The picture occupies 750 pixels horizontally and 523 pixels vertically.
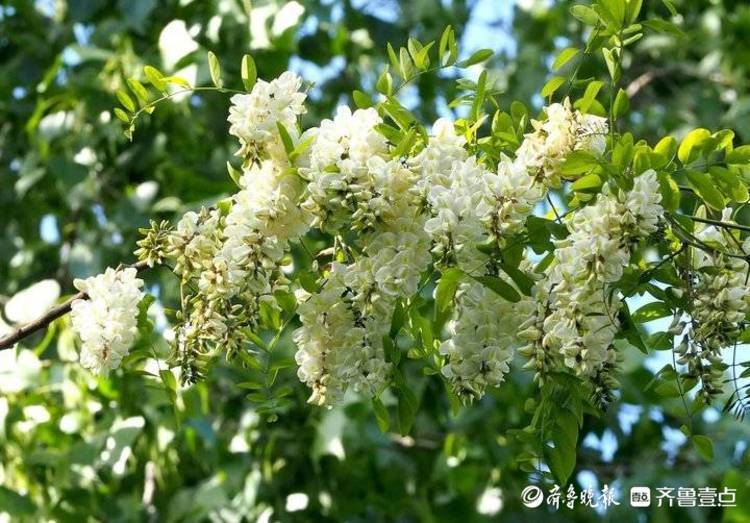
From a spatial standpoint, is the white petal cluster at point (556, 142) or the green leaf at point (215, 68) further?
the green leaf at point (215, 68)

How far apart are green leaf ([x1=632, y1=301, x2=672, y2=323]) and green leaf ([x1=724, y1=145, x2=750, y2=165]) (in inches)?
4.3

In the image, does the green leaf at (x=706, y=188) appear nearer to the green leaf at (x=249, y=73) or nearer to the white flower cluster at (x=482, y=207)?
the white flower cluster at (x=482, y=207)

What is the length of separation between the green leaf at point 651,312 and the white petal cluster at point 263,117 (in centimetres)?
27

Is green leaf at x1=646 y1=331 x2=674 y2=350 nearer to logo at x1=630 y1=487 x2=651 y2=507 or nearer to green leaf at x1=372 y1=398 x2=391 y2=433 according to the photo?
green leaf at x1=372 y1=398 x2=391 y2=433

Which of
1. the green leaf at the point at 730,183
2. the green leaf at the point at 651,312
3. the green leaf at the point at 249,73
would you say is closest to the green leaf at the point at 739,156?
the green leaf at the point at 730,183

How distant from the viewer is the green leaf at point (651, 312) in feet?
2.99

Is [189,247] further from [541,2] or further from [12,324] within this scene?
[541,2]

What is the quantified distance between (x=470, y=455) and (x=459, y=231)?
1537mm

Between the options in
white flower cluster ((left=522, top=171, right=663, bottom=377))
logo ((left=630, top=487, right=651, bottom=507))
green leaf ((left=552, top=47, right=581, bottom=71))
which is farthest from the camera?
logo ((left=630, top=487, right=651, bottom=507))

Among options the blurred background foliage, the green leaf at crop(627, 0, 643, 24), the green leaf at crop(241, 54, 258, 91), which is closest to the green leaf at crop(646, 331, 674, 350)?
the green leaf at crop(627, 0, 643, 24)

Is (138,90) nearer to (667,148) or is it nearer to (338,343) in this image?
(338,343)

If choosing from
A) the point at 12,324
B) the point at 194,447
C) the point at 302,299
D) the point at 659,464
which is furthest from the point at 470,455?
the point at 302,299

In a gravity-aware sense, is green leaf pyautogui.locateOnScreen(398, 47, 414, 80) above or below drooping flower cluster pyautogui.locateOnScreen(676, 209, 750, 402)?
above

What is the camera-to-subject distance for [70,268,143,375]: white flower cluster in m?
0.90
